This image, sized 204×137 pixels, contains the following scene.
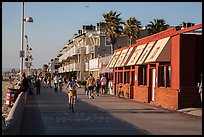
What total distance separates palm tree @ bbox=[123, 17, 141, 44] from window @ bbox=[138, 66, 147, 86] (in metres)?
38.3

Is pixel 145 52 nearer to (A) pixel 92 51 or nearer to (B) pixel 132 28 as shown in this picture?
(B) pixel 132 28

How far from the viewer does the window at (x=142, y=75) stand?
27667 mm

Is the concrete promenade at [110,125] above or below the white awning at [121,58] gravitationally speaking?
below

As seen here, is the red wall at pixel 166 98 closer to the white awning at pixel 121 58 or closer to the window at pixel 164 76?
the window at pixel 164 76

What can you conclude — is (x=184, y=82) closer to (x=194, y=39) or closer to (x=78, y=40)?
(x=194, y=39)

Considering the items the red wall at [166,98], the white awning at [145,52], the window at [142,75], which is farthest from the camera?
the window at [142,75]

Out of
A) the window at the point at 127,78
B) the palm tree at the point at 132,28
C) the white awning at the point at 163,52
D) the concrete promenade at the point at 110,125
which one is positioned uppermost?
the palm tree at the point at 132,28

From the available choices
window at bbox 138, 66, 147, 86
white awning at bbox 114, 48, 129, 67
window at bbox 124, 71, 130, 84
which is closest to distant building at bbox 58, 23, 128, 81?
white awning at bbox 114, 48, 129, 67

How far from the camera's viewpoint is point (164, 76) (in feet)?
76.5

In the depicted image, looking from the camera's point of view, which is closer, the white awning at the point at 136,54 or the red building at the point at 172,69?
the red building at the point at 172,69

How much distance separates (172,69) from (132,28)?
46.0m

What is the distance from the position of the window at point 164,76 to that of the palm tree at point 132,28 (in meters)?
42.9

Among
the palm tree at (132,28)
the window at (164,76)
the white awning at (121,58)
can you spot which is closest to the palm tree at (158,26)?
the palm tree at (132,28)

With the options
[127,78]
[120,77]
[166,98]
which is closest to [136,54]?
[127,78]
